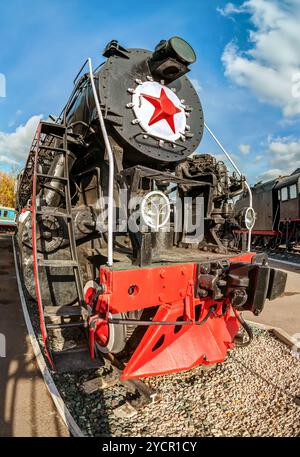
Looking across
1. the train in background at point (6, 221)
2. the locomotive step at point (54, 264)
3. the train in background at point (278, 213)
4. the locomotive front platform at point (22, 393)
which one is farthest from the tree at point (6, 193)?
the locomotive step at point (54, 264)

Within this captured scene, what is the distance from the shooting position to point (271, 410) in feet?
8.21

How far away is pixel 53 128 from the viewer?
11.0 feet

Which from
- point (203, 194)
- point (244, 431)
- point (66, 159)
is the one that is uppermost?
point (66, 159)

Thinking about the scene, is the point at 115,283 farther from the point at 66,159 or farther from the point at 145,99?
the point at 145,99

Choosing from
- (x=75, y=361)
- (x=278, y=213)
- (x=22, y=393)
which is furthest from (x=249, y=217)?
(x=278, y=213)

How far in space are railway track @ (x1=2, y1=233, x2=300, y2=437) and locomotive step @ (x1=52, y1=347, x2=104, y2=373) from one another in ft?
0.53

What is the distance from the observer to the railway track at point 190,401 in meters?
2.23

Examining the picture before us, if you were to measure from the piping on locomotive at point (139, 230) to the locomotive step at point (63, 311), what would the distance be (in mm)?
17

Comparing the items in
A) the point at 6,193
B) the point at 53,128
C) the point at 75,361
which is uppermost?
the point at 6,193

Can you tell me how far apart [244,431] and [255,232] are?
56.7 ft

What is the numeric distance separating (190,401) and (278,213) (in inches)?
621

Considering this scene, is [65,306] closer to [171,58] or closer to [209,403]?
[209,403]

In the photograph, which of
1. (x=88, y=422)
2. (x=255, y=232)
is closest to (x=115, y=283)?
(x=88, y=422)

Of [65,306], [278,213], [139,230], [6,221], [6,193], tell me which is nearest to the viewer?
[139,230]
